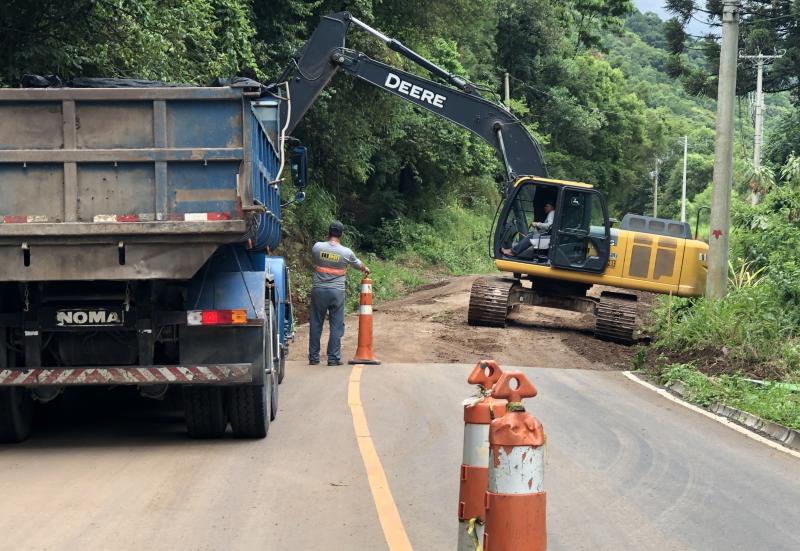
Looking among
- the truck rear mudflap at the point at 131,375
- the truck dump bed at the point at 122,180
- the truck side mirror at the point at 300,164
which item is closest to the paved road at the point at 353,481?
the truck rear mudflap at the point at 131,375

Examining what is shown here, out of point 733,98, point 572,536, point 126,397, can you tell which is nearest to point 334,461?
point 572,536

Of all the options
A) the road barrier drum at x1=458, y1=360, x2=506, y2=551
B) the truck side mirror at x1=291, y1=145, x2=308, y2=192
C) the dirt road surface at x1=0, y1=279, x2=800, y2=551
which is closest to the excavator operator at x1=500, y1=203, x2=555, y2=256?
the dirt road surface at x1=0, y1=279, x2=800, y2=551

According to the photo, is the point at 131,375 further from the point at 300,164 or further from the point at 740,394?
the point at 740,394

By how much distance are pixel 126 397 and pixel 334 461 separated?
177 inches

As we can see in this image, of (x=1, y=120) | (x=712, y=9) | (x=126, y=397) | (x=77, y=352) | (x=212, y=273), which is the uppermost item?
(x=712, y=9)

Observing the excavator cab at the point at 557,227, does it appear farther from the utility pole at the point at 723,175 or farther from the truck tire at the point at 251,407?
the truck tire at the point at 251,407

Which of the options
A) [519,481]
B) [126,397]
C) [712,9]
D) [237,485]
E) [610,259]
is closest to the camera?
[519,481]

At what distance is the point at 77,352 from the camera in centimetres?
945

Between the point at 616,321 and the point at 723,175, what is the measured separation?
10.1 feet

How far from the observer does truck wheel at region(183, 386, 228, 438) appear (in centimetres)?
988

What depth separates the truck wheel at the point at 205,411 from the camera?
9.88 meters

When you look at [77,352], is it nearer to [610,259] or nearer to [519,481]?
[519,481]

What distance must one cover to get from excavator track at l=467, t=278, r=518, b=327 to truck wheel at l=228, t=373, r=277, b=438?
10.4 meters

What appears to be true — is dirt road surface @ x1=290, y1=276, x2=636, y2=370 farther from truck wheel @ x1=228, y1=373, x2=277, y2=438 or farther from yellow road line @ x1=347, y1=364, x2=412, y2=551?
truck wheel @ x1=228, y1=373, x2=277, y2=438
